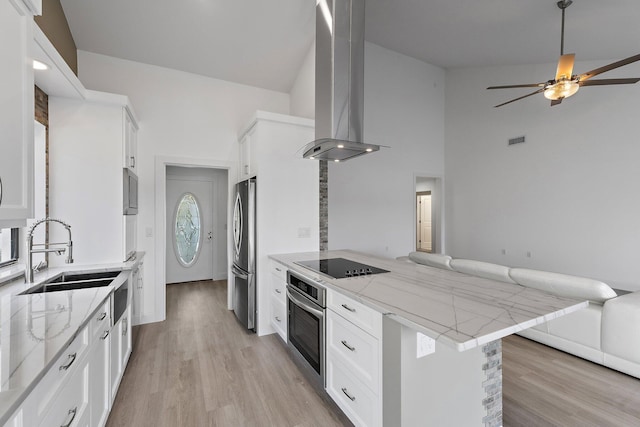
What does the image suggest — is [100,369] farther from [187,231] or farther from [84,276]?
[187,231]

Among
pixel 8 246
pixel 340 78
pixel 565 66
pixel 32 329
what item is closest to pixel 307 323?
pixel 32 329

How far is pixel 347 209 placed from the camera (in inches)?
198

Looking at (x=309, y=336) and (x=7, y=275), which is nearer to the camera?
(x=7, y=275)

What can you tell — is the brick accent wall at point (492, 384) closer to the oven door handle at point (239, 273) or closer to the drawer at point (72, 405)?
the drawer at point (72, 405)

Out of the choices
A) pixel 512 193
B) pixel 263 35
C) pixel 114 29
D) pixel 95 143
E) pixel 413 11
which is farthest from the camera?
pixel 512 193

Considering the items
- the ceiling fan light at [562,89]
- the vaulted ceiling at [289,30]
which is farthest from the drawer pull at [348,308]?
the ceiling fan light at [562,89]

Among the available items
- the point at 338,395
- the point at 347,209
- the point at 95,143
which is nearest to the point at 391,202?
the point at 347,209

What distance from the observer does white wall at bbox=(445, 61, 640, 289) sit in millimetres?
4180

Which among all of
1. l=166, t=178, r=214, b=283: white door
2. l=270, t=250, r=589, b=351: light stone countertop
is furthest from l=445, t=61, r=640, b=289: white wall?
l=166, t=178, r=214, b=283: white door

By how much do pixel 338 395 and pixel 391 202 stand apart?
4.22m

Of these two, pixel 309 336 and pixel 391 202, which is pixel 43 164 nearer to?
pixel 309 336

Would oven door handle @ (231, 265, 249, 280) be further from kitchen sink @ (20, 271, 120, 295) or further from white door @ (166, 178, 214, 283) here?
white door @ (166, 178, 214, 283)

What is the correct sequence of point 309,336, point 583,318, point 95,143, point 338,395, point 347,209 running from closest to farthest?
point 338,395 → point 309,336 → point 583,318 → point 95,143 → point 347,209

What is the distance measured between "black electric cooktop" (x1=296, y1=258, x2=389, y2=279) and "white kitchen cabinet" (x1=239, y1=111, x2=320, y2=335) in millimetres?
696
